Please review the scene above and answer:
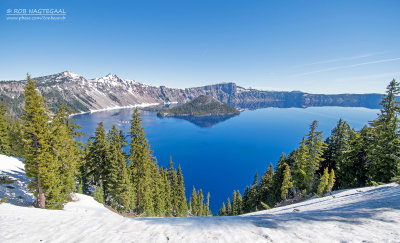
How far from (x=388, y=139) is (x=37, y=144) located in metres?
36.6

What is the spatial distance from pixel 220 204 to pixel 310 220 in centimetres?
7012

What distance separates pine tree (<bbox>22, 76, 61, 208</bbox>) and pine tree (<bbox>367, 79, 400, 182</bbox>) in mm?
35119

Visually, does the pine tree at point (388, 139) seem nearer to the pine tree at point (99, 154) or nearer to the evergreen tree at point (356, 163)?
the evergreen tree at point (356, 163)

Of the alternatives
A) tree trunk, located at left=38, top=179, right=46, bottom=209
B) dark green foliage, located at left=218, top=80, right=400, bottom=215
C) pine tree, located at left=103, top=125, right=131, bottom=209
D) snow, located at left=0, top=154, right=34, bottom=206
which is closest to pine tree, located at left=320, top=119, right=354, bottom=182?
dark green foliage, located at left=218, top=80, right=400, bottom=215

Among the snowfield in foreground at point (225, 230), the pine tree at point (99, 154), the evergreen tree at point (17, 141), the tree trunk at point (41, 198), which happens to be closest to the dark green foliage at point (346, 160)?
the snowfield in foreground at point (225, 230)

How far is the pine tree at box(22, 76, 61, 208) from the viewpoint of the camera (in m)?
14.2

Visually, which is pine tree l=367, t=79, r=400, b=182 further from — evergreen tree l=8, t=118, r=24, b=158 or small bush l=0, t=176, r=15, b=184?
small bush l=0, t=176, r=15, b=184

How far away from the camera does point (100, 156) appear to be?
27.2 meters

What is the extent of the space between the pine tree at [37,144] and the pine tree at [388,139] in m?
35.1

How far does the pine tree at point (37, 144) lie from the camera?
1425 centimetres

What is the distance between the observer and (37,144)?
1486 centimetres

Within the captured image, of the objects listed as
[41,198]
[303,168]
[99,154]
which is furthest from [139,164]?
[303,168]

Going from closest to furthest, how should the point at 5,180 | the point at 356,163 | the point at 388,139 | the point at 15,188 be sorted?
the point at 15,188
the point at 5,180
the point at 388,139
the point at 356,163

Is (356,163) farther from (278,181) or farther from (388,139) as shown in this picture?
(278,181)
